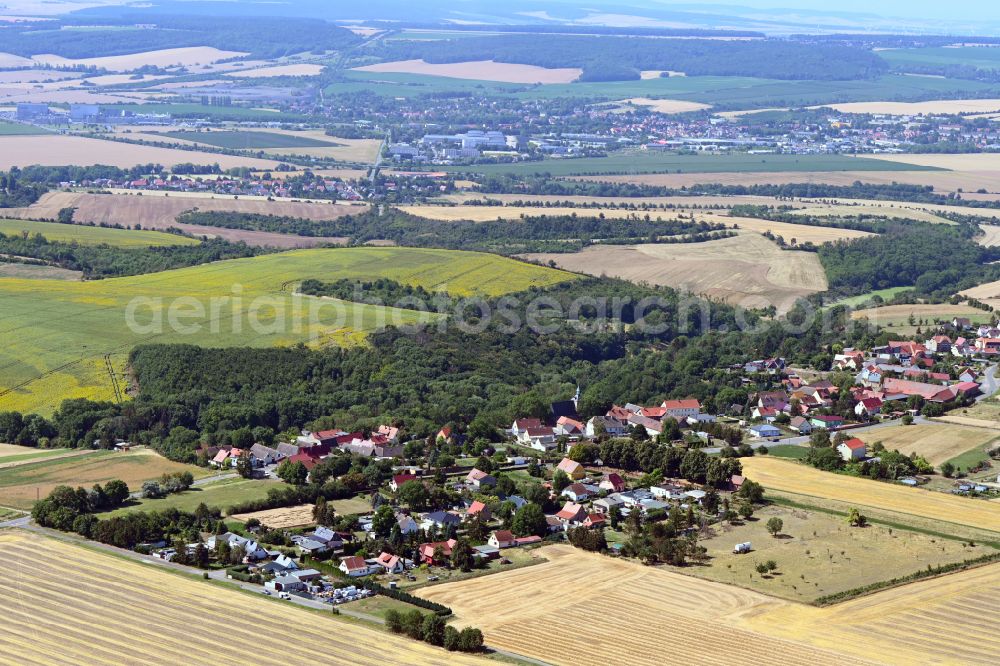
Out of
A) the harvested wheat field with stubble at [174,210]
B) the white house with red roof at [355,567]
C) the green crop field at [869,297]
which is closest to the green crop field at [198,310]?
the harvested wheat field with stubble at [174,210]

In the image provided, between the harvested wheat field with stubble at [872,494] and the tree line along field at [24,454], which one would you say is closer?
the harvested wheat field with stubble at [872,494]

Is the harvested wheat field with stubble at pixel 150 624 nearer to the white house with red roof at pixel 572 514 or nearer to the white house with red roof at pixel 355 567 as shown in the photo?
the white house with red roof at pixel 355 567

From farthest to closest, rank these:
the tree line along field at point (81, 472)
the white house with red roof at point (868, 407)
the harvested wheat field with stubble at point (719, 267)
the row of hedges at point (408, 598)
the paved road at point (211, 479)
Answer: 1. the harvested wheat field with stubble at point (719, 267)
2. the white house with red roof at point (868, 407)
3. the paved road at point (211, 479)
4. the tree line along field at point (81, 472)
5. the row of hedges at point (408, 598)

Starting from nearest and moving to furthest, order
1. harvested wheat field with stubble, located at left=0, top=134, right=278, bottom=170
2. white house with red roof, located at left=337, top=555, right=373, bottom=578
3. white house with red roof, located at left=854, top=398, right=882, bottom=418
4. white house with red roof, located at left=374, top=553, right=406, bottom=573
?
white house with red roof, located at left=337, top=555, right=373, bottom=578 < white house with red roof, located at left=374, top=553, right=406, bottom=573 < white house with red roof, located at left=854, top=398, right=882, bottom=418 < harvested wheat field with stubble, located at left=0, top=134, right=278, bottom=170

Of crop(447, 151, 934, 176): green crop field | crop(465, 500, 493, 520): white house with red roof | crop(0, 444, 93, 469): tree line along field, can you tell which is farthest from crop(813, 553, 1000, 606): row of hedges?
crop(447, 151, 934, 176): green crop field

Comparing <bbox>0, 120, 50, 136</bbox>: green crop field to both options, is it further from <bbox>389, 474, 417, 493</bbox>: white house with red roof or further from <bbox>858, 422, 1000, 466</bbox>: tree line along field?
<bbox>858, 422, 1000, 466</bbox>: tree line along field

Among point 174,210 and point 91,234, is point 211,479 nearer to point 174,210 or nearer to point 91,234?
point 91,234
